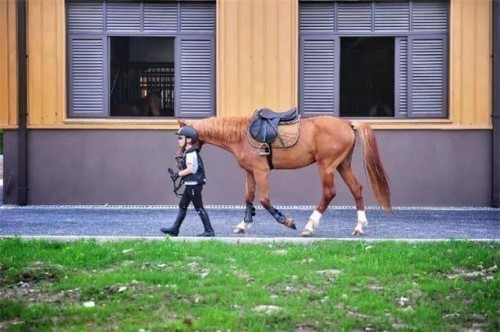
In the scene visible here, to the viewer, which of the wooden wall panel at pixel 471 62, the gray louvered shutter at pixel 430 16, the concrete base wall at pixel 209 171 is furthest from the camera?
the gray louvered shutter at pixel 430 16

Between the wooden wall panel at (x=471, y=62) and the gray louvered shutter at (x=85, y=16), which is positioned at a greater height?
the gray louvered shutter at (x=85, y=16)

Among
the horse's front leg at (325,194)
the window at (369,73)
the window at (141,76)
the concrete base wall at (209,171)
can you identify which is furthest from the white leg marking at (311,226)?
the window at (141,76)

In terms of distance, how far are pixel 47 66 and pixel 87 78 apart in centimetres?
77

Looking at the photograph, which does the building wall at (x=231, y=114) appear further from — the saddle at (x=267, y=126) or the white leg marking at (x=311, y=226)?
the white leg marking at (x=311, y=226)

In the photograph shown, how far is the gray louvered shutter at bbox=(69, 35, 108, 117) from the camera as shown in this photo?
17.2m

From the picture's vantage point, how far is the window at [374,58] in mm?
17109

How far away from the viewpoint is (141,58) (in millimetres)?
17297

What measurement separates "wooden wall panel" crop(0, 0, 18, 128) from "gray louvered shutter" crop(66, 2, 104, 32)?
1.01 metres

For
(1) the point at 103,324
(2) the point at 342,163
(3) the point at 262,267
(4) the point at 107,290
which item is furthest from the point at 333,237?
(1) the point at 103,324

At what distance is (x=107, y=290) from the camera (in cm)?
820

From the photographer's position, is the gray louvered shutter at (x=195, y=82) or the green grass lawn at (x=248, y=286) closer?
the green grass lawn at (x=248, y=286)

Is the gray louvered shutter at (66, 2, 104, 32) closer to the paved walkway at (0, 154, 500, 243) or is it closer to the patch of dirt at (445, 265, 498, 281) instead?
the paved walkway at (0, 154, 500, 243)

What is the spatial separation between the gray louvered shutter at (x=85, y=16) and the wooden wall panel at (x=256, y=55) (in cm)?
223

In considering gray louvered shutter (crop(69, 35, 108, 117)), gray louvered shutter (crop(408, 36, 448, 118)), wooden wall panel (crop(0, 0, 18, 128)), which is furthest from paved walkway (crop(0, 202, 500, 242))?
gray louvered shutter (crop(408, 36, 448, 118))
